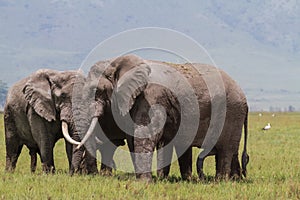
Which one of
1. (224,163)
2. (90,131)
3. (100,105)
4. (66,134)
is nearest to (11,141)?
(66,134)

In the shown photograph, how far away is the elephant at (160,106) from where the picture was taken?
39.7 feet

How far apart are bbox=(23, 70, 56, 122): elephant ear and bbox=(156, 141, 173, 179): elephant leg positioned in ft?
8.33

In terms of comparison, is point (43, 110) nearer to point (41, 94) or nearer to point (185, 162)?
point (41, 94)

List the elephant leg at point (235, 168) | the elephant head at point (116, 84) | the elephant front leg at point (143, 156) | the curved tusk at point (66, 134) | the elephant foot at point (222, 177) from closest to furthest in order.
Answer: the elephant front leg at point (143, 156) < the elephant head at point (116, 84) < the curved tusk at point (66, 134) < the elephant foot at point (222, 177) < the elephant leg at point (235, 168)

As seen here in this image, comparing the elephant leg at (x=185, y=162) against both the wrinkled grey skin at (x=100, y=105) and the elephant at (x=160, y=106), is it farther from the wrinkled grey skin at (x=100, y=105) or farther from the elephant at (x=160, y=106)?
the wrinkled grey skin at (x=100, y=105)

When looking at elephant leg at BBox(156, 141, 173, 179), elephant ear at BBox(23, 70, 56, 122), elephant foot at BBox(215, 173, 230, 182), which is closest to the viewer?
elephant foot at BBox(215, 173, 230, 182)

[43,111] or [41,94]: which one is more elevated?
[41,94]

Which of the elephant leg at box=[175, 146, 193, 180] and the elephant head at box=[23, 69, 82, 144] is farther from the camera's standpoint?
the elephant leg at box=[175, 146, 193, 180]

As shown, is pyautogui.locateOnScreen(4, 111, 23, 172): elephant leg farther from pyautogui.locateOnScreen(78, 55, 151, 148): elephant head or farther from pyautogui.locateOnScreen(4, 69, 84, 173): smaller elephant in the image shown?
pyautogui.locateOnScreen(78, 55, 151, 148): elephant head

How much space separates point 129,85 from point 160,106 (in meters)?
0.74

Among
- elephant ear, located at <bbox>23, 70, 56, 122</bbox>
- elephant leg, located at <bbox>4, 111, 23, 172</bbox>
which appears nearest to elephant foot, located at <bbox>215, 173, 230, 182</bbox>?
elephant ear, located at <bbox>23, 70, 56, 122</bbox>

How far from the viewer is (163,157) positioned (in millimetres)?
13438

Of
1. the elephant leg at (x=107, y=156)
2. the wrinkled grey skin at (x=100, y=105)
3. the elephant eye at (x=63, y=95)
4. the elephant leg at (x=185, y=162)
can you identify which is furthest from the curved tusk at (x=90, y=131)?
the elephant leg at (x=185, y=162)

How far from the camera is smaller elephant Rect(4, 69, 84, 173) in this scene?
13.4 meters
